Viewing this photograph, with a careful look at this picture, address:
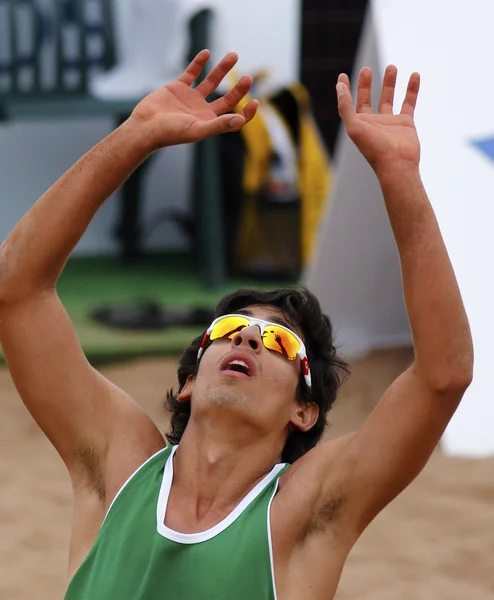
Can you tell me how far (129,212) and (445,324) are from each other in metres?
6.23

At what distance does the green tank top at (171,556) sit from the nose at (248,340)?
269 mm

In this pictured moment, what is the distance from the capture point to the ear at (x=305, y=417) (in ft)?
7.67

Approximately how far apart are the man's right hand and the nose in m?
0.39

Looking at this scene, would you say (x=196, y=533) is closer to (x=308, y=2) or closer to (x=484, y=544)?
(x=484, y=544)

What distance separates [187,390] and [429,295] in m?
0.65

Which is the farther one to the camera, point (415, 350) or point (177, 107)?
point (177, 107)

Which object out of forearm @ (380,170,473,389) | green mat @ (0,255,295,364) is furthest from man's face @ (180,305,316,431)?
green mat @ (0,255,295,364)

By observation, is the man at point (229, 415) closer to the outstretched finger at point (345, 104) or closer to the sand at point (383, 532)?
the outstretched finger at point (345, 104)

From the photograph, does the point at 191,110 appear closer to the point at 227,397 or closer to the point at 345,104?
the point at 345,104

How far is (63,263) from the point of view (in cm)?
226

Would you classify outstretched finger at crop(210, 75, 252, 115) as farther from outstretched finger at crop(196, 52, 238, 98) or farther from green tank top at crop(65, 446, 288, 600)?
green tank top at crop(65, 446, 288, 600)

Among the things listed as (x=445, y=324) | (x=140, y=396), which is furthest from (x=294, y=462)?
(x=140, y=396)

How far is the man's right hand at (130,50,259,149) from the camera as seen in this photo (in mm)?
2150

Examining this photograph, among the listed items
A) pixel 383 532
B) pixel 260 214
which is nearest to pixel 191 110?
pixel 383 532
